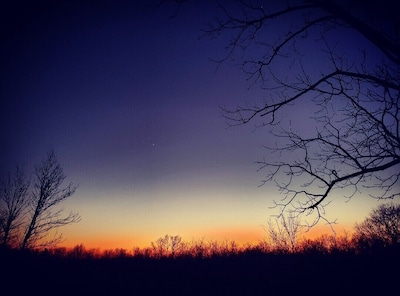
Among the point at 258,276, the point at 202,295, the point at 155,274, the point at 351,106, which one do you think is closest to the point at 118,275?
the point at 155,274

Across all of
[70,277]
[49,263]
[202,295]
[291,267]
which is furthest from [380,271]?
[49,263]

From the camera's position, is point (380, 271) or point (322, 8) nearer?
point (322, 8)

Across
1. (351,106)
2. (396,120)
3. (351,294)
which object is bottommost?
(351,294)

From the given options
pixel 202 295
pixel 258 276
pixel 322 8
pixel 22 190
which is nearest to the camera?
pixel 322 8

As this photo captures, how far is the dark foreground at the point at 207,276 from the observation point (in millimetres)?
7000

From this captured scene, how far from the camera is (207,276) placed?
9320 millimetres

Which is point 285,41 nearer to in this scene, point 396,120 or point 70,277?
point 396,120

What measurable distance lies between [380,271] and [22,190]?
A: 1869 centimetres

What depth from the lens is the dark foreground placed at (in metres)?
7.00

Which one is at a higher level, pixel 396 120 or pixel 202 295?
pixel 396 120

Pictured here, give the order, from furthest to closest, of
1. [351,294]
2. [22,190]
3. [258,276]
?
1. [22,190]
2. [258,276]
3. [351,294]

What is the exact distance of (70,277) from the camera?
8289 mm

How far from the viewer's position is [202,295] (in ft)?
24.0

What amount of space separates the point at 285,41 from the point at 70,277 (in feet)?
33.5
